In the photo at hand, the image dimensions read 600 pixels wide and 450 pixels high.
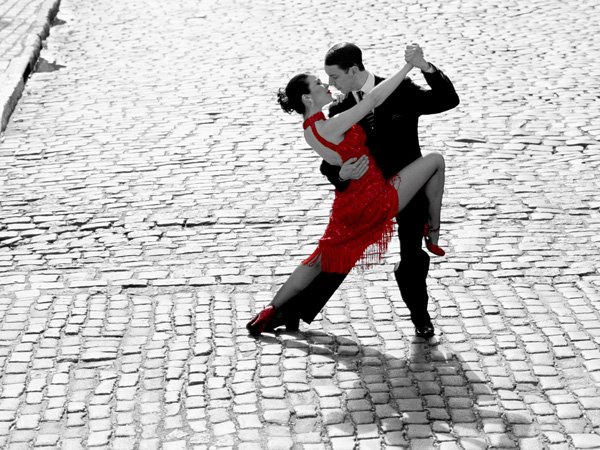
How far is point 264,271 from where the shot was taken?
23.3ft

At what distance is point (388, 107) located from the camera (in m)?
5.48

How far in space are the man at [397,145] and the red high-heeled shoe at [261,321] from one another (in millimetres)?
58

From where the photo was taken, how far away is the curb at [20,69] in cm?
1174

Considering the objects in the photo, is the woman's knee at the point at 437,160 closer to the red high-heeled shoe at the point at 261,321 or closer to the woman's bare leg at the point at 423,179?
the woman's bare leg at the point at 423,179

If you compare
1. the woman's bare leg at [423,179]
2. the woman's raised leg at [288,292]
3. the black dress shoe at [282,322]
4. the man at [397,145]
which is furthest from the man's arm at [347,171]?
the black dress shoe at [282,322]

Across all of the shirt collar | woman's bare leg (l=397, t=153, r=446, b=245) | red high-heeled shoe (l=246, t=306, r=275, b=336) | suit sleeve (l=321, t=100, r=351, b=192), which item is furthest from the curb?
woman's bare leg (l=397, t=153, r=446, b=245)

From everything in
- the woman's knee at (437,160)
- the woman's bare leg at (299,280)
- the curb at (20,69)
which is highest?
the woman's knee at (437,160)

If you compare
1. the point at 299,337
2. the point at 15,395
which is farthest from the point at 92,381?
the point at 299,337

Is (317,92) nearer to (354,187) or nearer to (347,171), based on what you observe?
(347,171)

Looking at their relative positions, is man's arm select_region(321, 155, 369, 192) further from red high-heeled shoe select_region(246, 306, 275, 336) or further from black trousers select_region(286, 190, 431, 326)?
red high-heeled shoe select_region(246, 306, 275, 336)

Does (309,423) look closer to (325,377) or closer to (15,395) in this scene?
(325,377)

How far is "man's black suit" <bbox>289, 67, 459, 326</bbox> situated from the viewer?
5.47 metres

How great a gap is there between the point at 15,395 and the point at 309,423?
5.46 feet

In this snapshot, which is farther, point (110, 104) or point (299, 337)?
point (110, 104)
